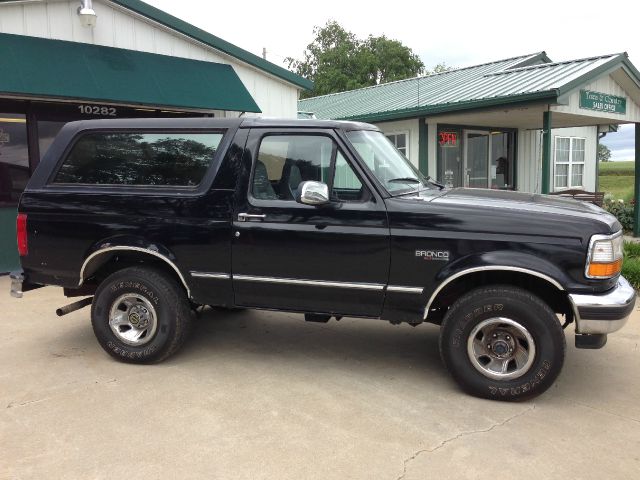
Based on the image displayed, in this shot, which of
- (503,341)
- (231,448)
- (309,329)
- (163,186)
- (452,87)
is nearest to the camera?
(231,448)

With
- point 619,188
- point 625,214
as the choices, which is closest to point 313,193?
point 625,214

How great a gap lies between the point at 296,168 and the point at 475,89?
937 centimetres

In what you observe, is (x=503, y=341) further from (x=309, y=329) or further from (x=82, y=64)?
(x=82, y=64)

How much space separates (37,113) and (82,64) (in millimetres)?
1076

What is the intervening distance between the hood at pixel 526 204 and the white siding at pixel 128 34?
699 centimetres

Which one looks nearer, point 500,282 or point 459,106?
point 500,282

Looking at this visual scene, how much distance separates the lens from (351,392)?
13.8 feet

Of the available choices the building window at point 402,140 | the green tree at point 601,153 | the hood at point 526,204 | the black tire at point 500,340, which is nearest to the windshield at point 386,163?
the hood at point 526,204

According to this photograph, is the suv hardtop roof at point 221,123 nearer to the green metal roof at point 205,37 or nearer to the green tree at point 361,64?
the green metal roof at point 205,37

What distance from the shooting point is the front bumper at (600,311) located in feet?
12.2

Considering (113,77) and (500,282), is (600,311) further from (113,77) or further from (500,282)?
(113,77)

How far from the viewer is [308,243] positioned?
426cm

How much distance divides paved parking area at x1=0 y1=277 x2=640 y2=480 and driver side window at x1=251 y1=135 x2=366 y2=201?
150 cm

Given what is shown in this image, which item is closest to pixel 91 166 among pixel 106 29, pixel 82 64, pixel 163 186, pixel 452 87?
pixel 163 186
